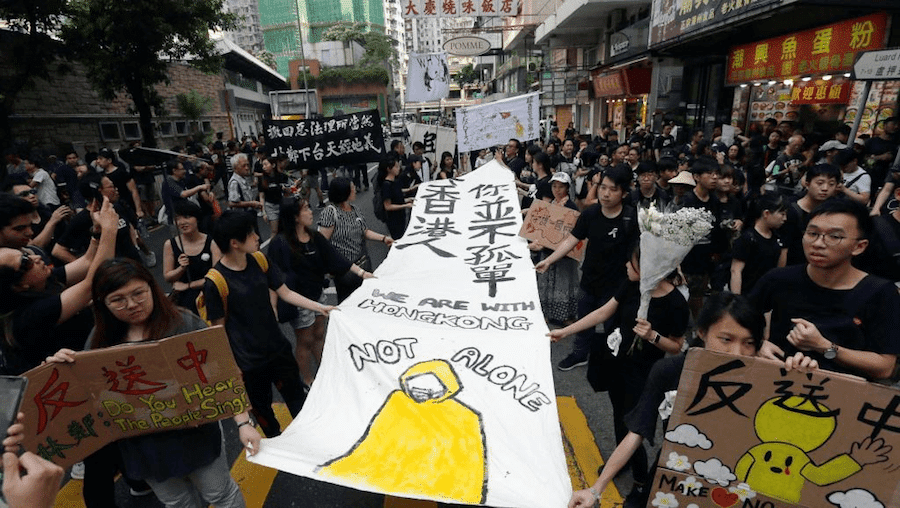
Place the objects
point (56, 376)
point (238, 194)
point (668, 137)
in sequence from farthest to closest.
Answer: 1. point (668, 137)
2. point (238, 194)
3. point (56, 376)

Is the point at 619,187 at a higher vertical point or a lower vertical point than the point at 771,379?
higher

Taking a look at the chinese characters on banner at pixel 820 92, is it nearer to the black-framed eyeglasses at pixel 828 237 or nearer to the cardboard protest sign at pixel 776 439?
the black-framed eyeglasses at pixel 828 237

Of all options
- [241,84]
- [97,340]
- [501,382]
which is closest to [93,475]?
[97,340]

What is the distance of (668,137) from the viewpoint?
12195 mm

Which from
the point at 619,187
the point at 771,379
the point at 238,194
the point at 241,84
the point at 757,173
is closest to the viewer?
the point at 771,379

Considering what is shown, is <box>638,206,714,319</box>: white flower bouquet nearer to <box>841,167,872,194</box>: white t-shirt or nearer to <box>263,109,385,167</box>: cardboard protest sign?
<box>841,167,872,194</box>: white t-shirt

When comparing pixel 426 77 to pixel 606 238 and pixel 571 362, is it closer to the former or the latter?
pixel 606 238

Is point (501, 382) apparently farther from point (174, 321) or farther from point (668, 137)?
point (668, 137)

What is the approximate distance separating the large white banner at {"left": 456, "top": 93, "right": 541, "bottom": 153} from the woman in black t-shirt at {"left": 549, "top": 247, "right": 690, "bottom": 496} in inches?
242

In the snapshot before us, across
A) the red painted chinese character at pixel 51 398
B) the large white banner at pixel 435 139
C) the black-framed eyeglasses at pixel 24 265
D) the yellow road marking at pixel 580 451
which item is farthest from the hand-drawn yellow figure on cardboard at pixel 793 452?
the large white banner at pixel 435 139

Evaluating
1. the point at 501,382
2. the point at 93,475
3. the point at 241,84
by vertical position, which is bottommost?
the point at 93,475

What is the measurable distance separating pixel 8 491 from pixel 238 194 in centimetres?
670

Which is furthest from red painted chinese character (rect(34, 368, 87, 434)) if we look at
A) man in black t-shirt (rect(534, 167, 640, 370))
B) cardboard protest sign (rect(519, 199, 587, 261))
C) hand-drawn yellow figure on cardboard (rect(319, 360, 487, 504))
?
cardboard protest sign (rect(519, 199, 587, 261))

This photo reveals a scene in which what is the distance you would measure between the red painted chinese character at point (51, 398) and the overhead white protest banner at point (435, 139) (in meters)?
8.36
